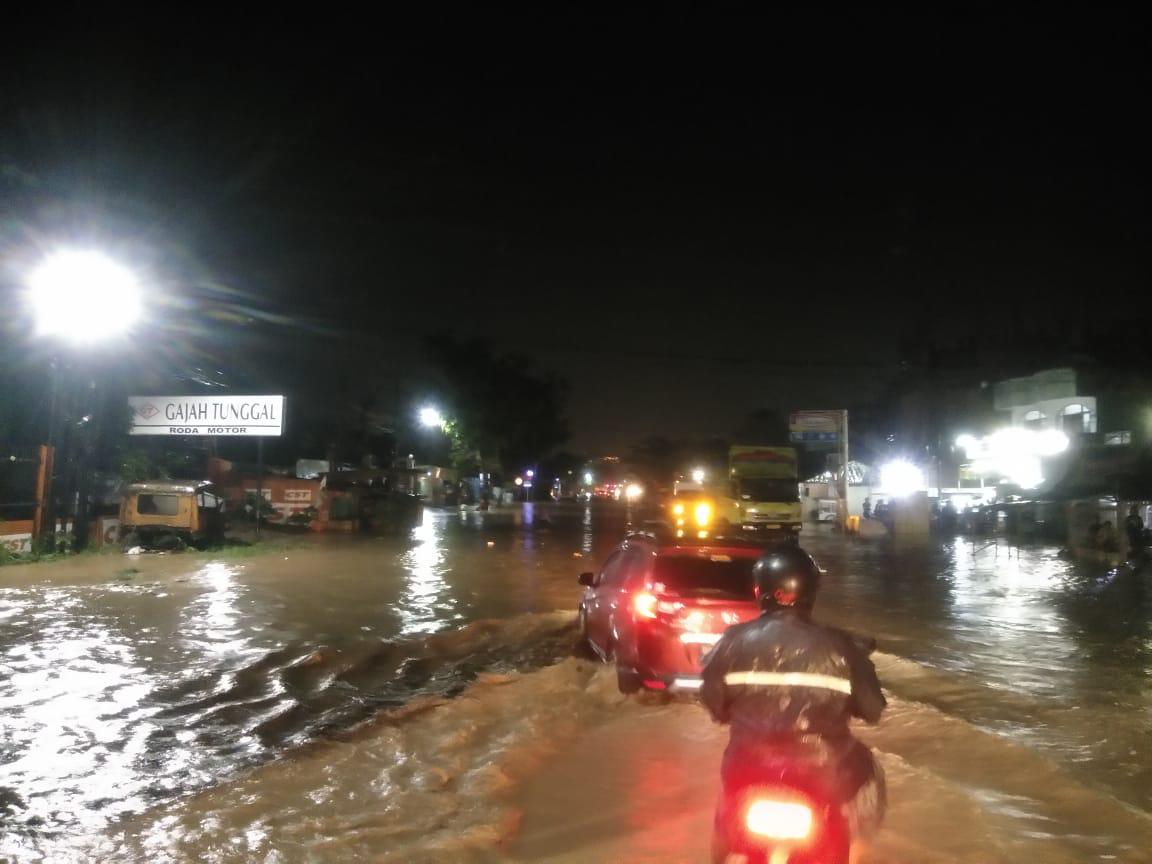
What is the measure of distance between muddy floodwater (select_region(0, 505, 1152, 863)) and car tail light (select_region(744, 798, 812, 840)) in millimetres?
1879

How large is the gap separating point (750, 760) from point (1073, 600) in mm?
15364

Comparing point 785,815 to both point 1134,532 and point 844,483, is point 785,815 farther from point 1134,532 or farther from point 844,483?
point 844,483

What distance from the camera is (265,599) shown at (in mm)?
16062

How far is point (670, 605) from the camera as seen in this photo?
27.1 ft

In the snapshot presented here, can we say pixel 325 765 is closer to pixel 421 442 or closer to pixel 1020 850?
pixel 1020 850

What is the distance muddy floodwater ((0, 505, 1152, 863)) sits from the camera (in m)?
5.37

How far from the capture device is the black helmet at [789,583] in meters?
Result: 3.73

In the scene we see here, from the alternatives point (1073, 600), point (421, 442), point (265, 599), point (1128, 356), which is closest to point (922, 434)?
point (1128, 356)

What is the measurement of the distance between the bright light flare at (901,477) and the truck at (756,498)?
13493 millimetres

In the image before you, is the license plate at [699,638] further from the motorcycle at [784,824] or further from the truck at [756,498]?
the truck at [756,498]

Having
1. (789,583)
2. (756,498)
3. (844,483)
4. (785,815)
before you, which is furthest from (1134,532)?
(785,815)

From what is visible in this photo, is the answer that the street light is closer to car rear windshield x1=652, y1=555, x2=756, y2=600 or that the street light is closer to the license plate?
car rear windshield x1=652, y1=555, x2=756, y2=600

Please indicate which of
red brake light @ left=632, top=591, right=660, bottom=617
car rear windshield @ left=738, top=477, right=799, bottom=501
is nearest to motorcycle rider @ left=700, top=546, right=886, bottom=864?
red brake light @ left=632, top=591, right=660, bottom=617

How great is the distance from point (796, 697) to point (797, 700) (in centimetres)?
1
